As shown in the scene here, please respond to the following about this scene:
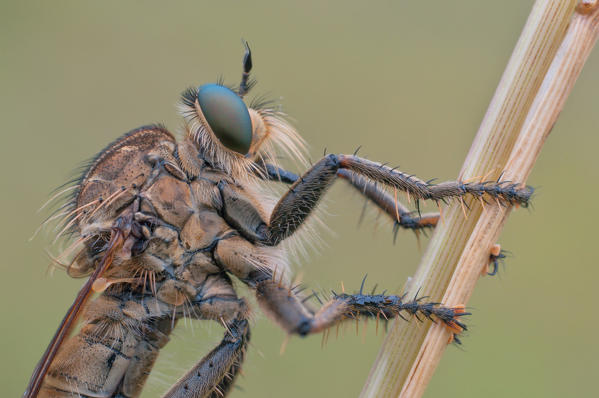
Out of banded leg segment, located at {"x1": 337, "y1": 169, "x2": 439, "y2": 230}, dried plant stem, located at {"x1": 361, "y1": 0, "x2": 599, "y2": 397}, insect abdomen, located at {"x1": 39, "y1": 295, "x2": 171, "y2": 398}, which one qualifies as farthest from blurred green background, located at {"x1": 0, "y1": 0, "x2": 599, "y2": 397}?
dried plant stem, located at {"x1": 361, "y1": 0, "x2": 599, "y2": 397}

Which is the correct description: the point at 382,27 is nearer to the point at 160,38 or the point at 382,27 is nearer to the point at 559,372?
the point at 160,38

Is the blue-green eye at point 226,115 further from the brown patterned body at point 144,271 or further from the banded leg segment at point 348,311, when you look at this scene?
the banded leg segment at point 348,311

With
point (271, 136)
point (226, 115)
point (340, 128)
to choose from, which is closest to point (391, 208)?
point (271, 136)

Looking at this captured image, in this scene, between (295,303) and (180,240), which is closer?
(295,303)

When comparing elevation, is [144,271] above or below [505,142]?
below

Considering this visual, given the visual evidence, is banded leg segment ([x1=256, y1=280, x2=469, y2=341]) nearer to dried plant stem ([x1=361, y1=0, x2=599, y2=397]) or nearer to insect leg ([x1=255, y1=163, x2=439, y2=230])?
dried plant stem ([x1=361, y1=0, x2=599, y2=397])

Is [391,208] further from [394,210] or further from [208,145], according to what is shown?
[208,145]

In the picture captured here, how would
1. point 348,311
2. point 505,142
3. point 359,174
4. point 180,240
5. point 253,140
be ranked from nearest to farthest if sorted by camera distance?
point 505,142 → point 348,311 → point 359,174 → point 180,240 → point 253,140
